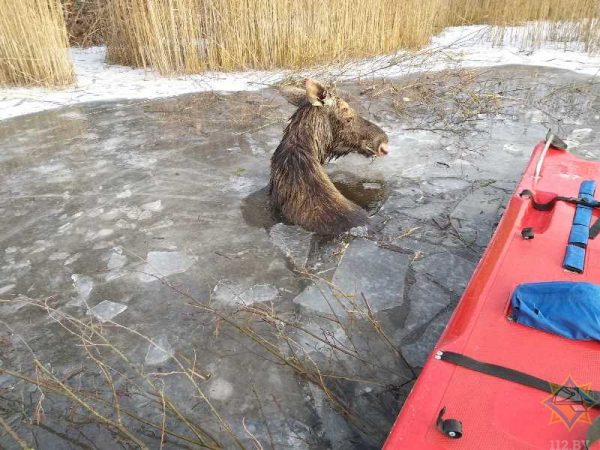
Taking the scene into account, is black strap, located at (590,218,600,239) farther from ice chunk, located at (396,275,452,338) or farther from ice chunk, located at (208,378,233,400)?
ice chunk, located at (208,378,233,400)

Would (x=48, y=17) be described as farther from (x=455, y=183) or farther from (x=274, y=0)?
(x=455, y=183)

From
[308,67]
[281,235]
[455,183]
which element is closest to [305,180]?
[281,235]

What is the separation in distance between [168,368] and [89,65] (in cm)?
885

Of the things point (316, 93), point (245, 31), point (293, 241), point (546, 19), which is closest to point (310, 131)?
point (316, 93)

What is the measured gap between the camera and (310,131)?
160 inches

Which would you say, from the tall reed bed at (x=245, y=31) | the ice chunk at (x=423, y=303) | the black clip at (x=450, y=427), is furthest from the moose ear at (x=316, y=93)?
the tall reed bed at (x=245, y=31)

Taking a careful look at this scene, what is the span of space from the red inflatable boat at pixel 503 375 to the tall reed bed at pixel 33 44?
7.80m

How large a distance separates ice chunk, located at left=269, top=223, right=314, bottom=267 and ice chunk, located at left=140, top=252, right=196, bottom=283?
683 mm

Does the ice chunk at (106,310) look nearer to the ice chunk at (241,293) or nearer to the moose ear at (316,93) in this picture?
the ice chunk at (241,293)

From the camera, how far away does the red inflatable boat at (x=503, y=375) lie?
5.03ft

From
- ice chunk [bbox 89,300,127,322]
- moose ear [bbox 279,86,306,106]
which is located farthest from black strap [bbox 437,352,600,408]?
moose ear [bbox 279,86,306,106]

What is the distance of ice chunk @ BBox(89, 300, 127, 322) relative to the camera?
2912 mm

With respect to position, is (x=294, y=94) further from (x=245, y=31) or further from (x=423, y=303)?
(x=245, y=31)

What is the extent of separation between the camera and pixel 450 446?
1.51 meters
